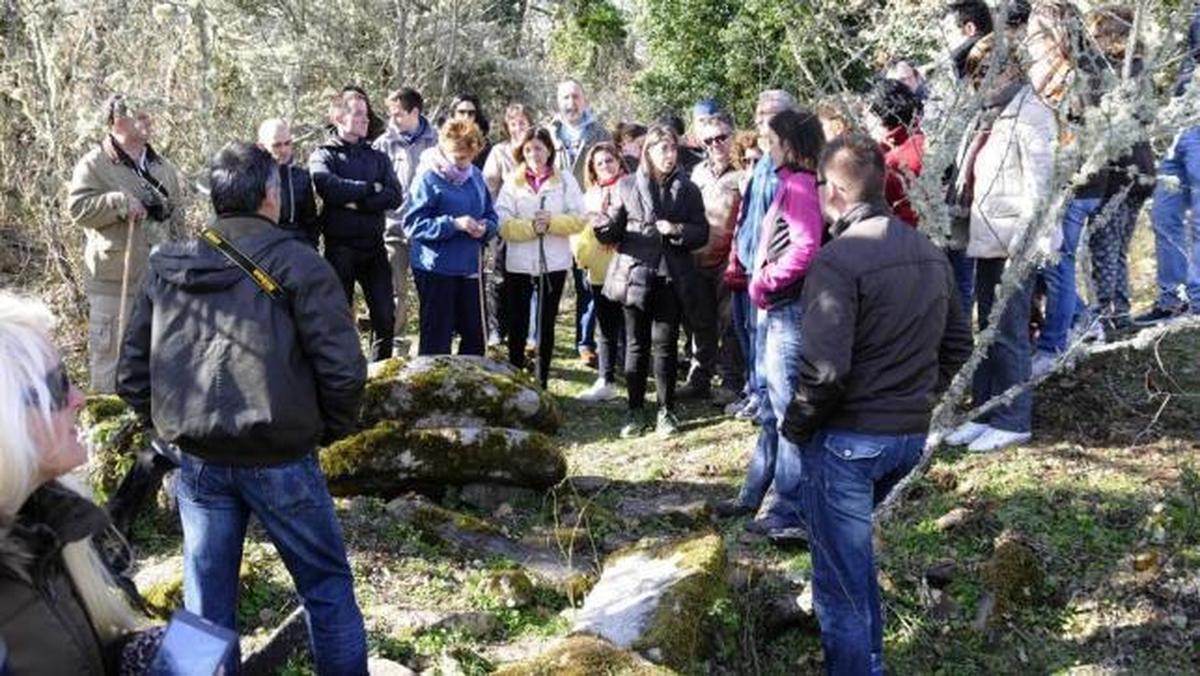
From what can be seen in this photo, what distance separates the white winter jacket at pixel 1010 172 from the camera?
17.4ft

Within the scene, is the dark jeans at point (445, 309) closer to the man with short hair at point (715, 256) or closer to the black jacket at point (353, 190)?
the black jacket at point (353, 190)

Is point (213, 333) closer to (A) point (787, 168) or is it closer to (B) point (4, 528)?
(B) point (4, 528)

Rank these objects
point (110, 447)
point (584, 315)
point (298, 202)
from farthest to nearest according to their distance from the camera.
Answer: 1. point (584, 315)
2. point (298, 202)
3. point (110, 447)

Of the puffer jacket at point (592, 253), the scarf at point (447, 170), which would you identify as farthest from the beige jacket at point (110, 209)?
the puffer jacket at point (592, 253)

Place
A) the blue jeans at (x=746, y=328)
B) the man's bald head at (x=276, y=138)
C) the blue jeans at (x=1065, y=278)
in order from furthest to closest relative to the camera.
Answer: the blue jeans at (x=746, y=328) < the man's bald head at (x=276, y=138) < the blue jeans at (x=1065, y=278)

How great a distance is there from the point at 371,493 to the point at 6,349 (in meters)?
3.68

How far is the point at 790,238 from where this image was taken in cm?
489

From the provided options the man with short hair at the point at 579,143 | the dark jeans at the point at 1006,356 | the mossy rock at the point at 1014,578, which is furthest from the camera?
the man with short hair at the point at 579,143

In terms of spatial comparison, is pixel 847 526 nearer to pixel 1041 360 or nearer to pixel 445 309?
pixel 1041 360

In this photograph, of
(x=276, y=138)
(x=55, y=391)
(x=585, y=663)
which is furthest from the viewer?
(x=276, y=138)

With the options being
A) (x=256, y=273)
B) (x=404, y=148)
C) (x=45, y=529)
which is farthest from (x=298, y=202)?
(x=45, y=529)

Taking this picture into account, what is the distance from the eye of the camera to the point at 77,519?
6.26ft

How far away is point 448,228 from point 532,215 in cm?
87

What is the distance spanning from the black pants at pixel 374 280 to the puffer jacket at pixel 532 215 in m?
0.87
